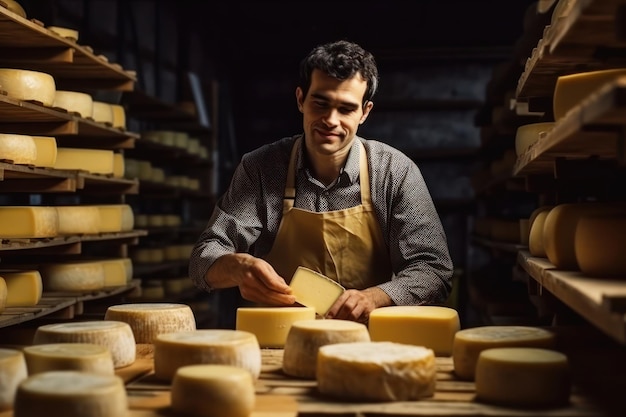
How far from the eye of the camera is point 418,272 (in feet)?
11.2

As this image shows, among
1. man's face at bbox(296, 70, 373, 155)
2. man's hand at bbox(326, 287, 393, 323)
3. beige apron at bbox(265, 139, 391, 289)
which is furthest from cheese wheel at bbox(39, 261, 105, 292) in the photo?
man's hand at bbox(326, 287, 393, 323)

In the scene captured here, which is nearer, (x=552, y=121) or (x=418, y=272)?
(x=418, y=272)

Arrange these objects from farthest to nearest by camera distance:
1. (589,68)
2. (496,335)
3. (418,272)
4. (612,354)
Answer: (418,272)
(589,68)
(612,354)
(496,335)

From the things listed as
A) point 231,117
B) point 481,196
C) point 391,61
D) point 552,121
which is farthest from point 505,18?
point 552,121

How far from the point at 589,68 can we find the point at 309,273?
1130mm

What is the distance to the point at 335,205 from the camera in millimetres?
3684

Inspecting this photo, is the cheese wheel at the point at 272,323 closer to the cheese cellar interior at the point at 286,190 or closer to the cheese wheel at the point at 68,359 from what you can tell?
the cheese cellar interior at the point at 286,190

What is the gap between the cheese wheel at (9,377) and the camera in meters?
1.86

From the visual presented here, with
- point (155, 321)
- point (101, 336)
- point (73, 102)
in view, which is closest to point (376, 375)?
point (101, 336)

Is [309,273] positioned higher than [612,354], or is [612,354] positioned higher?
[309,273]

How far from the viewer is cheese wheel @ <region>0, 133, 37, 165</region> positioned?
12.7ft

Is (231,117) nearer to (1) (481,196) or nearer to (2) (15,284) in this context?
(1) (481,196)

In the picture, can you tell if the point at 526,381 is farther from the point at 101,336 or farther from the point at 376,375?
the point at 101,336

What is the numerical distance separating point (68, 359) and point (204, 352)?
11.7 inches
